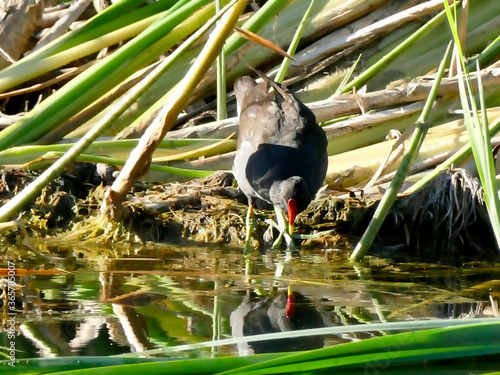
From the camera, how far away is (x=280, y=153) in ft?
15.4

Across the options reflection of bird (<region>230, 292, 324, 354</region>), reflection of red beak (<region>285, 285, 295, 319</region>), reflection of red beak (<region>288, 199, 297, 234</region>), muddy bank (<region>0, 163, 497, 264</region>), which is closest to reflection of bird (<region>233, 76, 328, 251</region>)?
reflection of red beak (<region>288, 199, 297, 234</region>)

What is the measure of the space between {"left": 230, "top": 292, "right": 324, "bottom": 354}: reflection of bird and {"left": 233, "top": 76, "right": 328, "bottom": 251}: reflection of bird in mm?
1232

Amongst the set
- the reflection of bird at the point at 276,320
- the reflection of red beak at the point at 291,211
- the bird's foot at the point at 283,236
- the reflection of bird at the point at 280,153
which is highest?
the reflection of bird at the point at 280,153

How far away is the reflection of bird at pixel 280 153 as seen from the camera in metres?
4.47

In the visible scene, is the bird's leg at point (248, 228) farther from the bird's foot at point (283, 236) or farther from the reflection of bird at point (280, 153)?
the bird's foot at point (283, 236)

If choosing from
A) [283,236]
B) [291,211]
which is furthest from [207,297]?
[283,236]

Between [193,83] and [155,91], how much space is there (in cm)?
195

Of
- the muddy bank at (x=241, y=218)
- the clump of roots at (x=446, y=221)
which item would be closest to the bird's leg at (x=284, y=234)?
the muddy bank at (x=241, y=218)

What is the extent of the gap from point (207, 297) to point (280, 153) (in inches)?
69.3

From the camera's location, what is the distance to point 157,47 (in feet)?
16.1

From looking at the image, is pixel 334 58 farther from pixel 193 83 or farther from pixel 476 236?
pixel 193 83

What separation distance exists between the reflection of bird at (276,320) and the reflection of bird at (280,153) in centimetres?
123

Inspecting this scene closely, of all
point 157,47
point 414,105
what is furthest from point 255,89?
point 414,105

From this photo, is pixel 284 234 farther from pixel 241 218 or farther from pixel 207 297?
pixel 207 297
